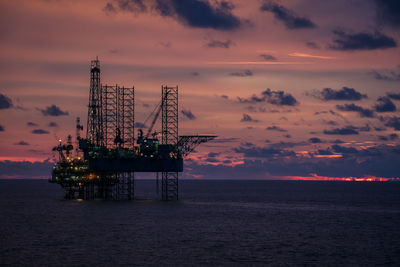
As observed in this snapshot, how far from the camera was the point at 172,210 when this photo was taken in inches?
4065

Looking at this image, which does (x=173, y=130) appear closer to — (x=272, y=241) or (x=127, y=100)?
(x=127, y=100)

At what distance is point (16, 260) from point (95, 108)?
225 ft

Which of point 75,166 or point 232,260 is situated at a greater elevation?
point 75,166

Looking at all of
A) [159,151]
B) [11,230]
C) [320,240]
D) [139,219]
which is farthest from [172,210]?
[320,240]

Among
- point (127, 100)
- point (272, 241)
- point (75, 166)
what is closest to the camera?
point (272, 241)

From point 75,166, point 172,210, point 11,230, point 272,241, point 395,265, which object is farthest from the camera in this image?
point 75,166

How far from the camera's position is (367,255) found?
185ft

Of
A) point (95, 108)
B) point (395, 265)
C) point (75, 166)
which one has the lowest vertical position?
point (395, 265)

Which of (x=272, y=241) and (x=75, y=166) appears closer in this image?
(x=272, y=241)

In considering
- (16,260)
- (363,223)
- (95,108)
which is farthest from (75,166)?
(16,260)

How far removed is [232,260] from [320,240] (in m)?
18.1

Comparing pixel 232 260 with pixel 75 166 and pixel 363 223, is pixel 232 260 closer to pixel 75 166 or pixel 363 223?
pixel 363 223

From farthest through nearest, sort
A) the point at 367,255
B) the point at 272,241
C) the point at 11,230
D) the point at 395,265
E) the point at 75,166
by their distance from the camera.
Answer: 1. the point at 75,166
2. the point at 11,230
3. the point at 272,241
4. the point at 367,255
5. the point at 395,265

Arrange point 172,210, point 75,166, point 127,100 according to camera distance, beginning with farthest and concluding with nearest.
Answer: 1. point 75,166
2. point 127,100
3. point 172,210
